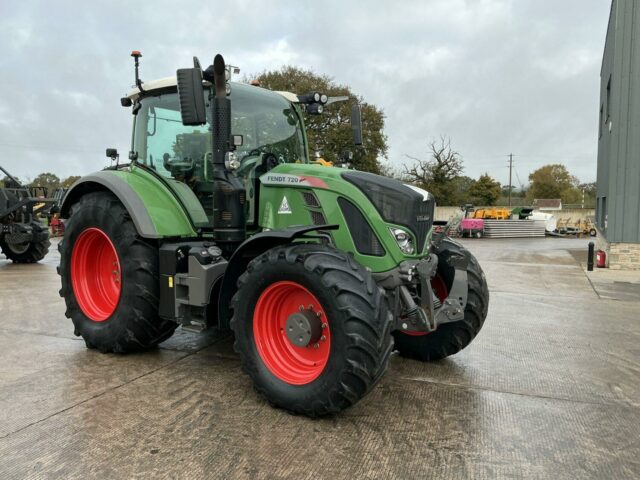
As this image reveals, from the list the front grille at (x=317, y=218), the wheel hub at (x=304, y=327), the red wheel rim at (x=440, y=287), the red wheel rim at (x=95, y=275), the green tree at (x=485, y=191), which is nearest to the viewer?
the wheel hub at (x=304, y=327)

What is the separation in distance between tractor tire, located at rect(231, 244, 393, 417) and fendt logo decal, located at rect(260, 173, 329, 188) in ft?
1.94

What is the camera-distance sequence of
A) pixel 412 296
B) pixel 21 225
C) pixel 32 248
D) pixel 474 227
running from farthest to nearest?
pixel 474 227, pixel 32 248, pixel 21 225, pixel 412 296

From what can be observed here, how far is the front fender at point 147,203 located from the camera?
4230mm

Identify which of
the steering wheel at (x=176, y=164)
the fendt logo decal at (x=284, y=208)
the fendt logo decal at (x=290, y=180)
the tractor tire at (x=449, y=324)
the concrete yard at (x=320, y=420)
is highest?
the steering wheel at (x=176, y=164)

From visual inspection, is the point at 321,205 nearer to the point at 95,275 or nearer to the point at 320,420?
the point at 320,420

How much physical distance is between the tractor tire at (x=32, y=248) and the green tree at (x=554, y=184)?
59207mm

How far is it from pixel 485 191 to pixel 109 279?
4688 centimetres

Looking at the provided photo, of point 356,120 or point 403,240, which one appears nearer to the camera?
point 403,240

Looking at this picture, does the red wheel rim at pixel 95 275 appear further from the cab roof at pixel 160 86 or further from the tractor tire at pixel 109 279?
the cab roof at pixel 160 86

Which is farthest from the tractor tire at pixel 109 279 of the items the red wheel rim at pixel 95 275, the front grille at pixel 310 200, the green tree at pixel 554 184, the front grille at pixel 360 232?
the green tree at pixel 554 184

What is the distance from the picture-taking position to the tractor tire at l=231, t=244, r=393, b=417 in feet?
9.99

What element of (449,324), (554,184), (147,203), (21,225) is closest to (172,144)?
(147,203)

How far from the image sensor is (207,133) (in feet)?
14.7

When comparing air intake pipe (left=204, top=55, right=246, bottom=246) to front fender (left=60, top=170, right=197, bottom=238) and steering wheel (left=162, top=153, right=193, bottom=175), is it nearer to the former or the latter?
front fender (left=60, top=170, right=197, bottom=238)
